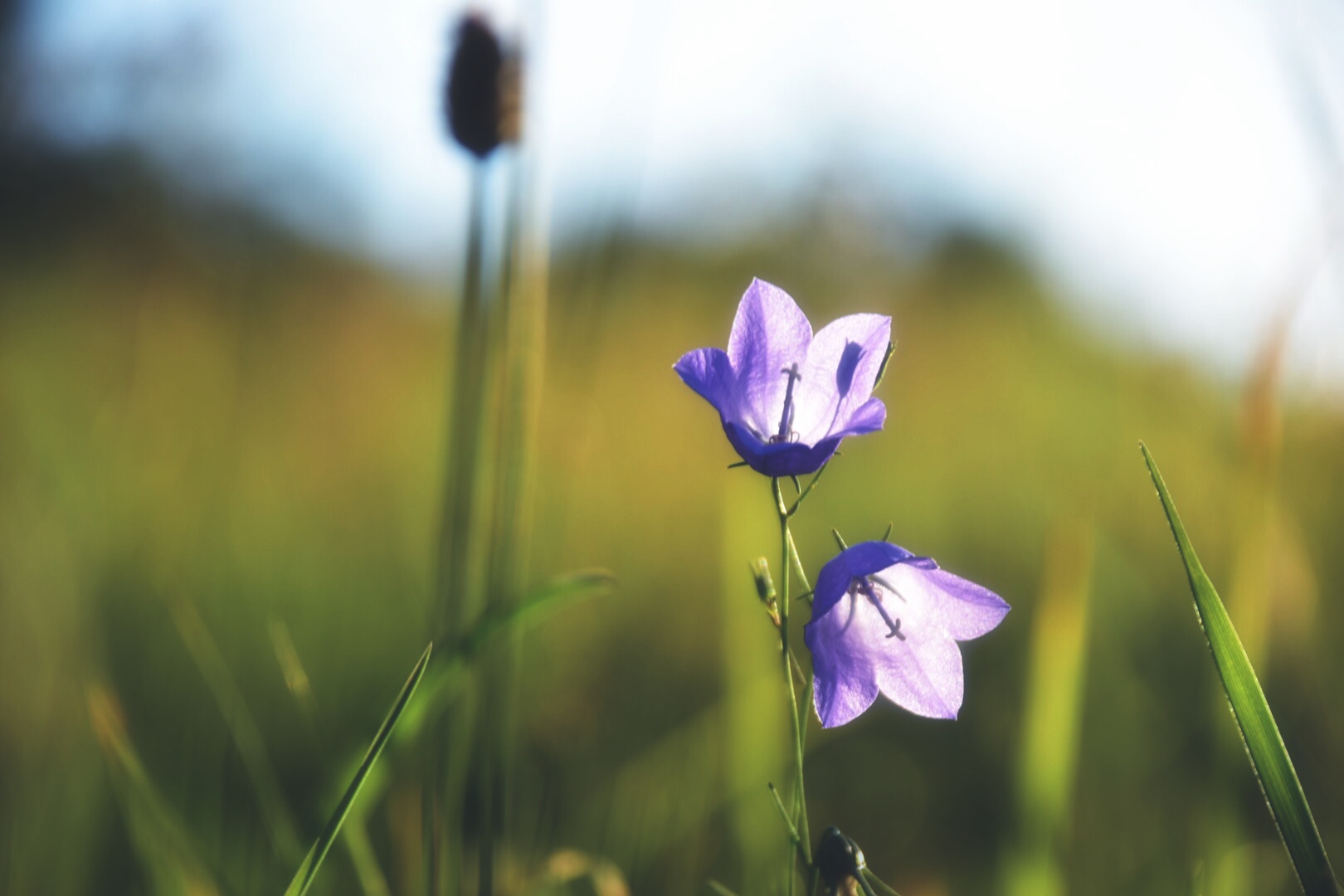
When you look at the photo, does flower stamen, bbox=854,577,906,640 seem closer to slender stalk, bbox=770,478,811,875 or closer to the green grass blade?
slender stalk, bbox=770,478,811,875

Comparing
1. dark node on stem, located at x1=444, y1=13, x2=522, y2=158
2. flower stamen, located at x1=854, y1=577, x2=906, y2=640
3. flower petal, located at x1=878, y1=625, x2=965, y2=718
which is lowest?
flower petal, located at x1=878, y1=625, x2=965, y2=718

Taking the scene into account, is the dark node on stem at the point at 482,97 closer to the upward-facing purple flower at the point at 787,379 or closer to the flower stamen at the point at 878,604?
the upward-facing purple flower at the point at 787,379

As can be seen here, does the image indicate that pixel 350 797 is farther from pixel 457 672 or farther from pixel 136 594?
pixel 136 594

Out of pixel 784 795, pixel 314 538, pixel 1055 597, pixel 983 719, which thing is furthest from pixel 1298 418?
pixel 314 538

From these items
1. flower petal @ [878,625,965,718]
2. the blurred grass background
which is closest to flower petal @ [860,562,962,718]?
flower petal @ [878,625,965,718]

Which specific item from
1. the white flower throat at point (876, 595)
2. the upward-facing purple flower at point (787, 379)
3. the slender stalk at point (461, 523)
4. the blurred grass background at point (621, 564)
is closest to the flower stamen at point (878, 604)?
the white flower throat at point (876, 595)

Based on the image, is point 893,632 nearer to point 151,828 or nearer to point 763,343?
point 763,343
